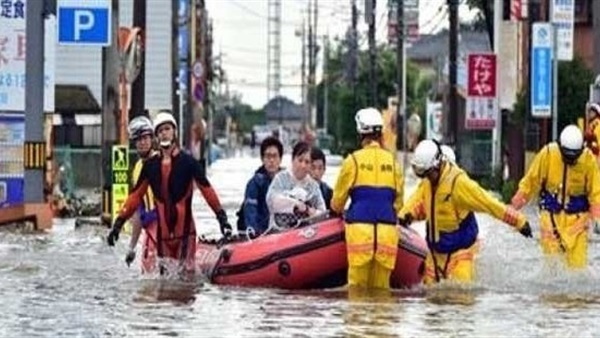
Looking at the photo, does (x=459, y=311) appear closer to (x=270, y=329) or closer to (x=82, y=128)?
(x=270, y=329)

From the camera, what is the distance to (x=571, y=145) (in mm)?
17797

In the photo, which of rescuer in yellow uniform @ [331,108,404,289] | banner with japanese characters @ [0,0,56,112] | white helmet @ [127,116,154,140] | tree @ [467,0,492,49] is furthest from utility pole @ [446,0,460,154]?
rescuer in yellow uniform @ [331,108,404,289]

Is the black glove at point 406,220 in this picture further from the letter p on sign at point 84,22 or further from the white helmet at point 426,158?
the letter p on sign at point 84,22

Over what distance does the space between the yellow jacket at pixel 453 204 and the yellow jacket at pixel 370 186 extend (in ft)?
1.25

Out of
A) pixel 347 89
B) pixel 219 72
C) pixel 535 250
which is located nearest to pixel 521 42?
pixel 535 250

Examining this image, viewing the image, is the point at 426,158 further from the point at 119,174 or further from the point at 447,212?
the point at 119,174

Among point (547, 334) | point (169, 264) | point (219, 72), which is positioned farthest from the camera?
point (219, 72)

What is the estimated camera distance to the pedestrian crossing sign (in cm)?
2761

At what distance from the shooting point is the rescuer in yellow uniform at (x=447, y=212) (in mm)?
16053

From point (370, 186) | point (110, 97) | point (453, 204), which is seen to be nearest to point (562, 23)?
point (110, 97)

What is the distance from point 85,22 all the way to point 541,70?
38.5ft

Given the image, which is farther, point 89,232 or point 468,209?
point 89,232

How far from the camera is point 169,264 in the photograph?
1775 cm

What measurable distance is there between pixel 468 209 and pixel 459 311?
4.38 feet
